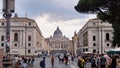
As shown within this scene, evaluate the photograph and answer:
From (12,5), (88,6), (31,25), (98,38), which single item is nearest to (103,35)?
(98,38)

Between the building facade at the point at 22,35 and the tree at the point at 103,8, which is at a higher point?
the tree at the point at 103,8

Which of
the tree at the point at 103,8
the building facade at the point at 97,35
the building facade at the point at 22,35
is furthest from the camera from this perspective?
the building facade at the point at 22,35

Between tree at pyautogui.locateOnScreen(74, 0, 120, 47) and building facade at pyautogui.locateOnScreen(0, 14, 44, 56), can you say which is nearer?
tree at pyautogui.locateOnScreen(74, 0, 120, 47)

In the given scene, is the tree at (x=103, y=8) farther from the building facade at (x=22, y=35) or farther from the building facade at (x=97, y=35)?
the building facade at (x=22, y=35)

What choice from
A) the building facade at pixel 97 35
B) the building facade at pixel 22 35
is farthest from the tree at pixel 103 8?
the building facade at pixel 22 35

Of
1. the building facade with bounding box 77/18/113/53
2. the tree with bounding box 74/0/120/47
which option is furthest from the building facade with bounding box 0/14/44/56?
the tree with bounding box 74/0/120/47

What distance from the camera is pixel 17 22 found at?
476ft

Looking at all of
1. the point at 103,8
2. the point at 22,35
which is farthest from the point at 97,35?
the point at 103,8

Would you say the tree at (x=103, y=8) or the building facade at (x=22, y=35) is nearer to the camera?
the tree at (x=103, y=8)

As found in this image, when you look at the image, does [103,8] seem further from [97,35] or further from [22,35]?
[22,35]

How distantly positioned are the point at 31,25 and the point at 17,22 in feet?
17.3

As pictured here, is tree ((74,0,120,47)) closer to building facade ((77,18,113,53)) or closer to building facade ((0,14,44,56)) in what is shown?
building facade ((77,18,113,53))

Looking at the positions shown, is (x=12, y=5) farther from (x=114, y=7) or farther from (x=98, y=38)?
(x=98, y=38)

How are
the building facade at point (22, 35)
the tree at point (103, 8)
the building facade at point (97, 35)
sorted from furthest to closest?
the building facade at point (22, 35) → the building facade at point (97, 35) → the tree at point (103, 8)
